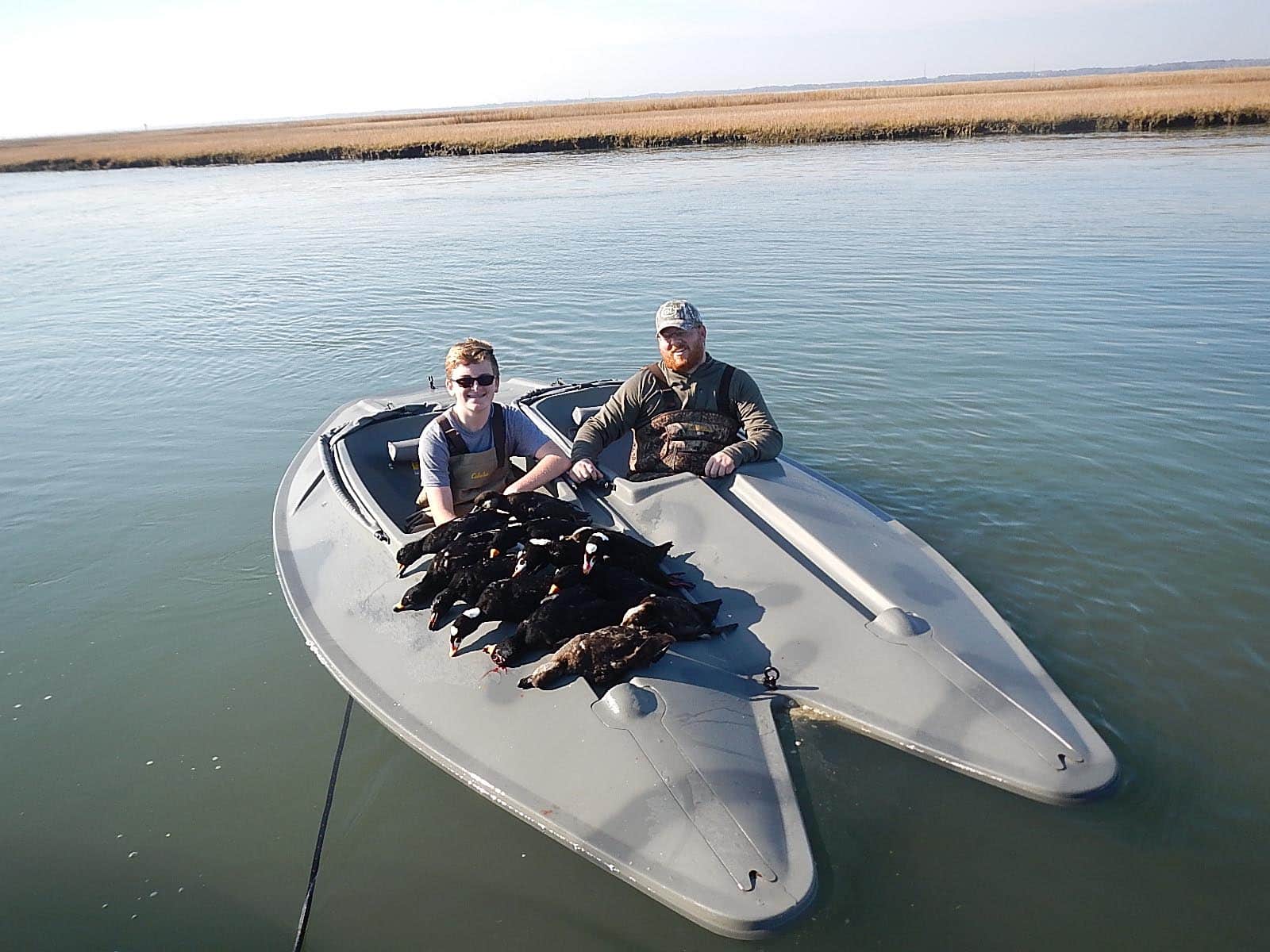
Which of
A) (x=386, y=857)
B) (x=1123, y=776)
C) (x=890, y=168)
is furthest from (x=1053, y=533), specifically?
(x=890, y=168)

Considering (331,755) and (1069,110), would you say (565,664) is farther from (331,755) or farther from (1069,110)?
(1069,110)

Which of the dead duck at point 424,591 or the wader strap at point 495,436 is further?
the wader strap at point 495,436

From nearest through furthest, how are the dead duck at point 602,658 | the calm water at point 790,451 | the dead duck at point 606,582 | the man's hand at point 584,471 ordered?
the calm water at point 790,451 < the dead duck at point 602,658 < the dead duck at point 606,582 < the man's hand at point 584,471

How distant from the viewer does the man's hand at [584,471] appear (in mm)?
6094

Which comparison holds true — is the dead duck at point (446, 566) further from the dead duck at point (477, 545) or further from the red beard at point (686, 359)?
the red beard at point (686, 359)

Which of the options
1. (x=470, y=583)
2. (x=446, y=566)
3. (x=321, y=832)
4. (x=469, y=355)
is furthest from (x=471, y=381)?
(x=321, y=832)

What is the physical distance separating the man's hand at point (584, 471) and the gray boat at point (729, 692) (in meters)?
0.17

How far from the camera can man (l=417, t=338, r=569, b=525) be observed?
5.47 m

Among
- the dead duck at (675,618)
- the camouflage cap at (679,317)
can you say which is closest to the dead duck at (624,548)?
the dead duck at (675,618)

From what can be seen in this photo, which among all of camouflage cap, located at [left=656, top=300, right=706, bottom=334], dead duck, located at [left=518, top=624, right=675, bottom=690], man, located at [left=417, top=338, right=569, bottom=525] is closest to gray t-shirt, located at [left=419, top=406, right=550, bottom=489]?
man, located at [left=417, top=338, right=569, bottom=525]

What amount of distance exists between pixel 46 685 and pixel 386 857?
125 inches

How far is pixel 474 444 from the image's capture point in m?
5.91

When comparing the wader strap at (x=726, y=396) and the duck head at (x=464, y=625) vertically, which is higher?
the wader strap at (x=726, y=396)

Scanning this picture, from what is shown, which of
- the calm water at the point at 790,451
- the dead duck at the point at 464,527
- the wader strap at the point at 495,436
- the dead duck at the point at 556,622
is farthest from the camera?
Answer: the wader strap at the point at 495,436
